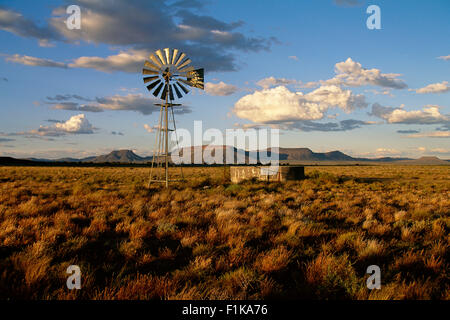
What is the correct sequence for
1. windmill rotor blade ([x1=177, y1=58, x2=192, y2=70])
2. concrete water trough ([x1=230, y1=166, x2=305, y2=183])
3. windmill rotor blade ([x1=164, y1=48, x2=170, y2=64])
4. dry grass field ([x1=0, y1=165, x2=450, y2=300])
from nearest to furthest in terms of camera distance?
1. dry grass field ([x1=0, y1=165, x2=450, y2=300])
2. windmill rotor blade ([x1=164, y1=48, x2=170, y2=64])
3. windmill rotor blade ([x1=177, y1=58, x2=192, y2=70])
4. concrete water trough ([x1=230, y1=166, x2=305, y2=183])

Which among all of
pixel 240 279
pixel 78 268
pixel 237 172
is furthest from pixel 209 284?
pixel 237 172

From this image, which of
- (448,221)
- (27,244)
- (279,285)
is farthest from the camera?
(448,221)

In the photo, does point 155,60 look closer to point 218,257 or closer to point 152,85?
point 152,85

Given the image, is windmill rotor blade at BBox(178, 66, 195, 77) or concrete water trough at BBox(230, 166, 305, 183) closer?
windmill rotor blade at BBox(178, 66, 195, 77)

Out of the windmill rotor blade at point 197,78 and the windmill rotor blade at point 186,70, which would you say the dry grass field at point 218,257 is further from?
the windmill rotor blade at point 186,70

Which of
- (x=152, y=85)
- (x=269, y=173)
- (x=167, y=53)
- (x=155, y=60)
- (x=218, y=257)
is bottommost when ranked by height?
(x=218, y=257)

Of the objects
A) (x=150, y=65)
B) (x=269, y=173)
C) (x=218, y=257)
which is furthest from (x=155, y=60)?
(x=218, y=257)

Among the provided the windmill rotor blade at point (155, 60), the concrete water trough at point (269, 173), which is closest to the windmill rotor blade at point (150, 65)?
the windmill rotor blade at point (155, 60)

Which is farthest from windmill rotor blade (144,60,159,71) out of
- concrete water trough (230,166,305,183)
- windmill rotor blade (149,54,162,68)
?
concrete water trough (230,166,305,183)

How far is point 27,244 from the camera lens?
5.38m

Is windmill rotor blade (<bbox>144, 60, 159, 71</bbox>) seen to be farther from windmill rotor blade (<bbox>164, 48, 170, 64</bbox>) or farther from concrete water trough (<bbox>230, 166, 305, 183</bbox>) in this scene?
concrete water trough (<bbox>230, 166, 305, 183</bbox>)

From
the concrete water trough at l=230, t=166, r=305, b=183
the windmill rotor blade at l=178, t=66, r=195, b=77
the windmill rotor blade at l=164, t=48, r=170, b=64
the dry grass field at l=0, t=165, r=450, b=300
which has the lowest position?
the dry grass field at l=0, t=165, r=450, b=300
